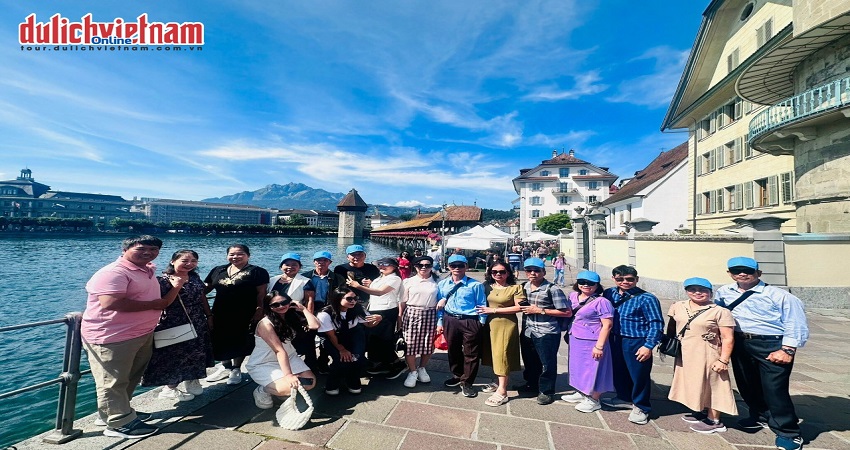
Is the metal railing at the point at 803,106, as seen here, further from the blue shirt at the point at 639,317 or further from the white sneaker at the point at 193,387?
the white sneaker at the point at 193,387

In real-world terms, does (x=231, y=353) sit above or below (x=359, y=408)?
above

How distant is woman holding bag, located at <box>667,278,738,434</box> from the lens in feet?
10.3

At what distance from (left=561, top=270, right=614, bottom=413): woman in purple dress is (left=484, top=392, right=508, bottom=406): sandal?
0.74 meters

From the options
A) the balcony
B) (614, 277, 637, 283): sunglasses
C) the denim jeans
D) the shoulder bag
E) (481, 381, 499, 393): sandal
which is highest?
the balcony

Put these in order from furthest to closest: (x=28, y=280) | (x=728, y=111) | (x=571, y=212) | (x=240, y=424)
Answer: (x=571, y=212) < (x=28, y=280) < (x=728, y=111) < (x=240, y=424)

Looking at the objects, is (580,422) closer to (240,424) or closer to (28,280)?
(240,424)

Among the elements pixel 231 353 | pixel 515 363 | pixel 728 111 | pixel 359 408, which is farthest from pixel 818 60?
pixel 231 353

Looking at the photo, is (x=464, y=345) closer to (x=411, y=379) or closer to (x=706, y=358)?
(x=411, y=379)

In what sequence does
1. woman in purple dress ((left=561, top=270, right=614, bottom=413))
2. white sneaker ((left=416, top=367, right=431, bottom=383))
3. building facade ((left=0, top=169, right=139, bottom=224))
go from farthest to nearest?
1. building facade ((left=0, top=169, right=139, bottom=224))
2. white sneaker ((left=416, top=367, right=431, bottom=383))
3. woman in purple dress ((left=561, top=270, right=614, bottom=413))

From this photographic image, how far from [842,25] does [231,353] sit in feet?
55.0

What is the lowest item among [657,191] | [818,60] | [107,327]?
[107,327]

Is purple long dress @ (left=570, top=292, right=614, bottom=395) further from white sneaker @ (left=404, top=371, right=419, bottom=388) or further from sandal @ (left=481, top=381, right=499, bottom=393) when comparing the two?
white sneaker @ (left=404, top=371, right=419, bottom=388)

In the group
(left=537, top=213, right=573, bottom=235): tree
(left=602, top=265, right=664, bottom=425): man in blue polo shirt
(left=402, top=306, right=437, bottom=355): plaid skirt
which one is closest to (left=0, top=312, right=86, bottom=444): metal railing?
(left=402, top=306, right=437, bottom=355): plaid skirt

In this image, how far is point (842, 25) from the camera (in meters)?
9.92
